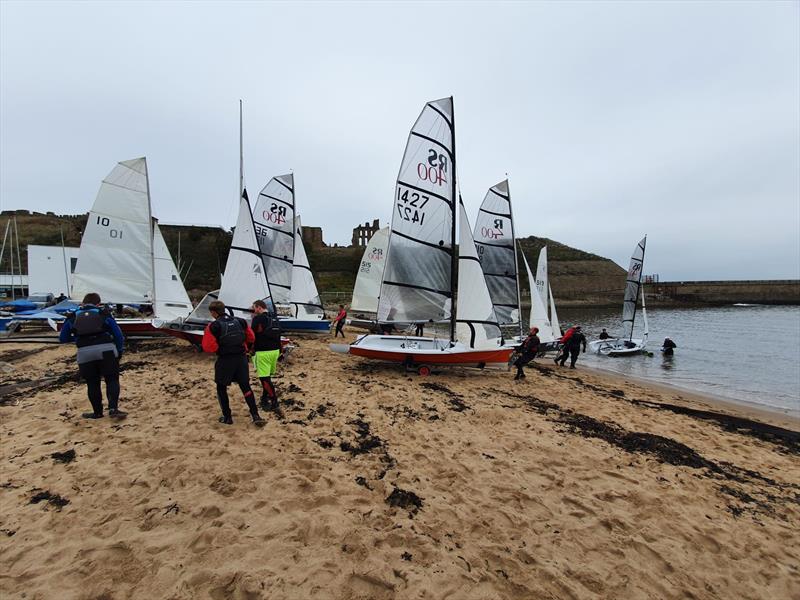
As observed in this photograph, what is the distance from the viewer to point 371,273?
1997 centimetres

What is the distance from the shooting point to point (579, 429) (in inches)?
258

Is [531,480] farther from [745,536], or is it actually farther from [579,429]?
[579,429]

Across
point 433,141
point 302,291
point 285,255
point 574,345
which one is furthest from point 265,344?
point 574,345

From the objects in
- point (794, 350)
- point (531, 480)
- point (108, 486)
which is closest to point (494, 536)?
point (531, 480)

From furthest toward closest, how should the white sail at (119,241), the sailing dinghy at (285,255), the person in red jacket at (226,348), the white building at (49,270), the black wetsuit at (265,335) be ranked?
the white building at (49,270)
the sailing dinghy at (285,255)
the white sail at (119,241)
the black wetsuit at (265,335)
the person in red jacket at (226,348)

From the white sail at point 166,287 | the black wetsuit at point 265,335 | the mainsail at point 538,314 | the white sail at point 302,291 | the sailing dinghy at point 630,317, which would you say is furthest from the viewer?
the sailing dinghy at point 630,317

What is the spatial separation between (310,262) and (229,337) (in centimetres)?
6067

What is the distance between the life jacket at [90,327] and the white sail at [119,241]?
24.3ft

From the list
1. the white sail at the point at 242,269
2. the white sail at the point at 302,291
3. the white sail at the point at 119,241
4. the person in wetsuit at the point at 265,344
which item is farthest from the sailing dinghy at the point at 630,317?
the white sail at the point at 119,241

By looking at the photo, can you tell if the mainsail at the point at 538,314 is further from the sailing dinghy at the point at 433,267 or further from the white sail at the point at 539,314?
the sailing dinghy at the point at 433,267

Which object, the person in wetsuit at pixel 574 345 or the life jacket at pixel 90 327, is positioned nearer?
the life jacket at pixel 90 327

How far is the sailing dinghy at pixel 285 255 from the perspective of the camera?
15961mm

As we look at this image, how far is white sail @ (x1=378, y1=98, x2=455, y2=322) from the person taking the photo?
9367 mm

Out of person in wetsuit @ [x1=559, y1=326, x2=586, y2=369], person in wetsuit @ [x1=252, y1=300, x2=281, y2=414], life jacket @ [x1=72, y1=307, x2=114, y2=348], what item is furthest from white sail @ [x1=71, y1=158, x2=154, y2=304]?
person in wetsuit @ [x1=559, y1=326, x2=586, y2=369]
